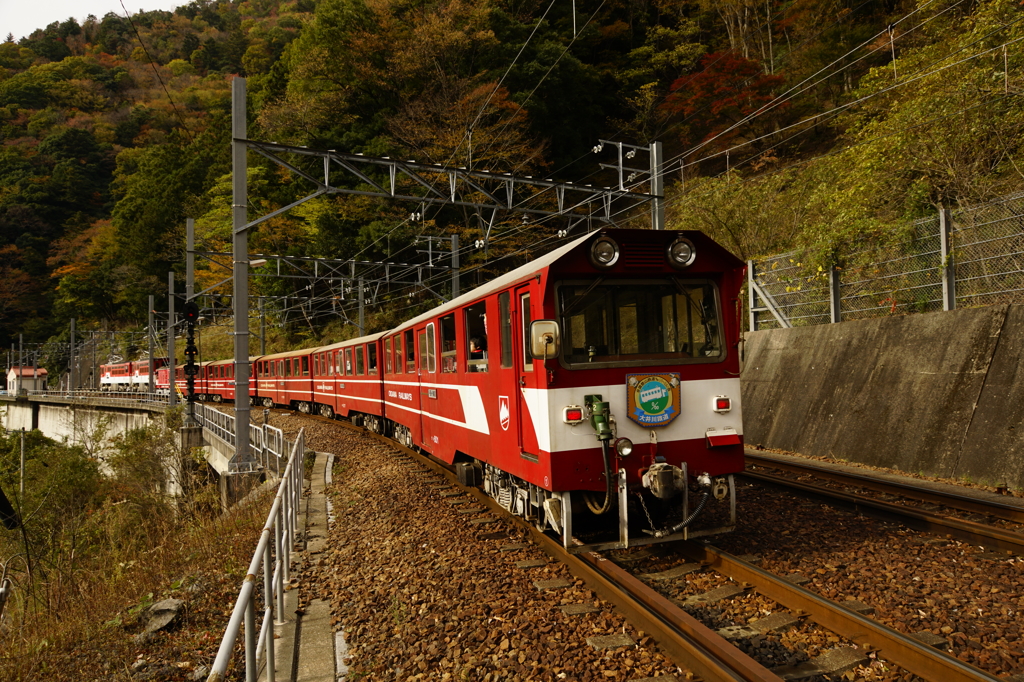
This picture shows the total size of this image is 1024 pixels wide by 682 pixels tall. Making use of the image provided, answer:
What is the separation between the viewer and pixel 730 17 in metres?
38.2

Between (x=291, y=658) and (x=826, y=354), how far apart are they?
10.9m

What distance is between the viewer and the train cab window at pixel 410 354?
12.1 m

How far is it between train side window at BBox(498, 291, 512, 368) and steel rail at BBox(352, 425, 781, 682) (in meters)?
1.88

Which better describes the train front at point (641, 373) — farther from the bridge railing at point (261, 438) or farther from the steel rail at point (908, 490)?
the bridge railing at point (261, 438)

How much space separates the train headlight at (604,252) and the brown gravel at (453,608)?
2834 mm

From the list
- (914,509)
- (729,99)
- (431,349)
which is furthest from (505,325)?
(729,99)

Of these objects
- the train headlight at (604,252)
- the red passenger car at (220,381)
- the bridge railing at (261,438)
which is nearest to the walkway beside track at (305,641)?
the train headlight at (604,252)

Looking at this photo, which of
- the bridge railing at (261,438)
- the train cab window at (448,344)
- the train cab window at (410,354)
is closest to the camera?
the train cab window at (448,344)

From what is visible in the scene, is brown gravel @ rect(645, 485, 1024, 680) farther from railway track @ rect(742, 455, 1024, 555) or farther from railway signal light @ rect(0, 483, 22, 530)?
railway signal light @ rect(0, 483, 22, 530)

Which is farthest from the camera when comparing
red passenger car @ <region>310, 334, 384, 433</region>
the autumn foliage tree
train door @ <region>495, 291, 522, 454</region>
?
the autumn foliage tree

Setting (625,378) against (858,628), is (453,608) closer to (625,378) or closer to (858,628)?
(625,378)

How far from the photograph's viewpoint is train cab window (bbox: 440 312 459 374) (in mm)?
9156

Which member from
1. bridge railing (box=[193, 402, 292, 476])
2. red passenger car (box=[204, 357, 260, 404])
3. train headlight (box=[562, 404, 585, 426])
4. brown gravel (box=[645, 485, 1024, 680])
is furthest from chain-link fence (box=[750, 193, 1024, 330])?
red passenger car (box=[204, 357, 260, 404])

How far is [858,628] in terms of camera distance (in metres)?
4.35
